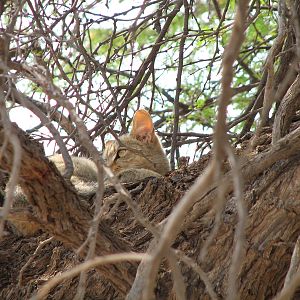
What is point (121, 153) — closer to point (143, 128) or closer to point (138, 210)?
point (143, 128)

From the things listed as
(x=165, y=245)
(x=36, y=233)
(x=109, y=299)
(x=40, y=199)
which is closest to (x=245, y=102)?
(x=36, y=233)

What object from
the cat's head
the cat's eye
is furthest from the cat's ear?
the cat's eye

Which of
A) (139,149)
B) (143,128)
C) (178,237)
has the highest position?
(143,128)

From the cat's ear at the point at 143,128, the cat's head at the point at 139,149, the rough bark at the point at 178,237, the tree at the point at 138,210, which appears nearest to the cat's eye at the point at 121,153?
the cat's head at the point at 139,149

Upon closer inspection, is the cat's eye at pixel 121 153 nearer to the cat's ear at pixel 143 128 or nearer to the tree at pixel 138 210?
the cat's ear at pixel 143 128

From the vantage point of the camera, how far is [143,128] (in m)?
6.32

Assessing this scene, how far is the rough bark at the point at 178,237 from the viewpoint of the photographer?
3.20 meters

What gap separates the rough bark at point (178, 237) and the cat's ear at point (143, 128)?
1.91 meters

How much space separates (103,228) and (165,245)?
162cm

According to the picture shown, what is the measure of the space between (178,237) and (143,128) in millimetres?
2597

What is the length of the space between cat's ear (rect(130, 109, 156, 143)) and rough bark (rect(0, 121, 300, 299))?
1.91 meters

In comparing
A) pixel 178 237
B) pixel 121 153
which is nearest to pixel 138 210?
pixel 178 237

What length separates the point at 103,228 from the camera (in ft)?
11.2

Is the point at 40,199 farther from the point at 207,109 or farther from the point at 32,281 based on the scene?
the point at 207,109
